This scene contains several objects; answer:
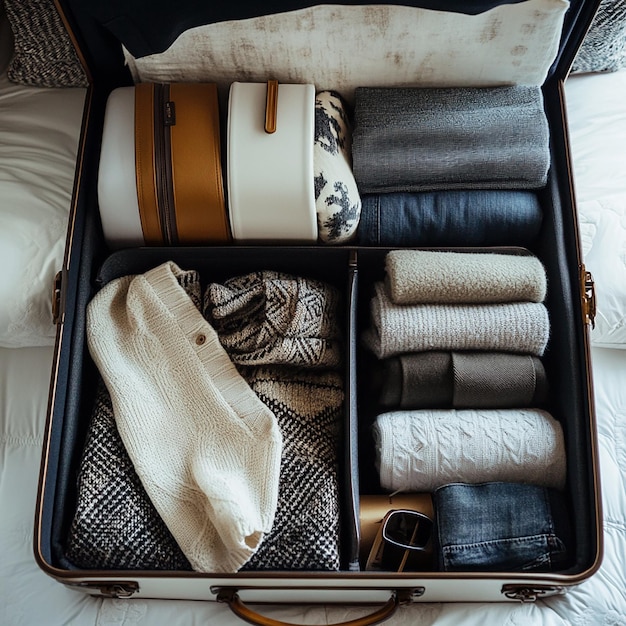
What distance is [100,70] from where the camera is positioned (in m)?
1.21

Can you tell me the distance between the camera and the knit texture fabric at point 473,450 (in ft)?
3.46

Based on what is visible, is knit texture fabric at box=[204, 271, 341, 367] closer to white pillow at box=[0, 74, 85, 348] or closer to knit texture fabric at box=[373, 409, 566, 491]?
knit texture fabric at box=[373, 409, 566, 491]

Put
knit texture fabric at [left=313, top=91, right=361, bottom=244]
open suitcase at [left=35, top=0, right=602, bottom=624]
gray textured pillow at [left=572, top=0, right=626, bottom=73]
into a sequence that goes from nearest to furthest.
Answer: open suitcase at [left=35, top=0, right=602, bottom=624] < knit texture fabric at [left=313, top=91, right=361, bottom=244] < gray textured pillow at [left=572, top=0, right=626, bottom=73]

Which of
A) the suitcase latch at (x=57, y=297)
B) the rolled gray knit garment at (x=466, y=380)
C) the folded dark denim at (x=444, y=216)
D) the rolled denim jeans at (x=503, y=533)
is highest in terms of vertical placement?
the folded dark denim at (x=444, y=216)

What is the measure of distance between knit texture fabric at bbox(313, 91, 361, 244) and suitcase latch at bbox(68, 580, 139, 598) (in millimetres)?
583

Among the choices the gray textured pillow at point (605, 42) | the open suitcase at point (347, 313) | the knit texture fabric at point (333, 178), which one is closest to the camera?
the open suitcase at point (347, 313)

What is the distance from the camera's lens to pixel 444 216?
1.15m

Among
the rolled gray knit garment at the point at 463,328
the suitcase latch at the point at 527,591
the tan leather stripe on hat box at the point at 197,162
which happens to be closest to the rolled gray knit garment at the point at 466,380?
the rolled gray knit garment at the point at 463,328

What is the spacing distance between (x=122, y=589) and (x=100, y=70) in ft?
2.67

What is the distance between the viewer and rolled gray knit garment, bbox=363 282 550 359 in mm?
1083

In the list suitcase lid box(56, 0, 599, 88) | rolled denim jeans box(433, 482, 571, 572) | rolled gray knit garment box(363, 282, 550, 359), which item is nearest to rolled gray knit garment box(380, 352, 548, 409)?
rolled gray knit garment box(363, 282, 550, 359)

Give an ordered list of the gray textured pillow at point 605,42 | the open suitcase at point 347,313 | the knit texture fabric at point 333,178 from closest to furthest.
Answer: the open suitcase at point 347,313, the knit texture fabric at point 333,178, the gray textured pillow at point 605,42

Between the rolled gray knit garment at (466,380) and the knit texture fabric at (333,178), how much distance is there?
0.73 ft

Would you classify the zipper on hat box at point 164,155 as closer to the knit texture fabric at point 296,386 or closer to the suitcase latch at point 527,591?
the knit texture fabric at point 296,386
